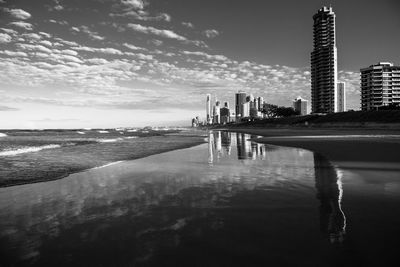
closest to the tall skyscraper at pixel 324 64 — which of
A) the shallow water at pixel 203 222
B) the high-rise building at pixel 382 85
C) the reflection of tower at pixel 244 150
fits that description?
the high-rise building at pixel 382 85

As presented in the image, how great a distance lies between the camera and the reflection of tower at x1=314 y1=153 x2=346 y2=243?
16.8 feet

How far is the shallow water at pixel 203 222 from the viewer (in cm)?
423

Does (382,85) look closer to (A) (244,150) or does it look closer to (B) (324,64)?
(B) (324,64)

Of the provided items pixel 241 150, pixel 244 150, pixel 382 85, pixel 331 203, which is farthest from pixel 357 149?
pixel 382 85

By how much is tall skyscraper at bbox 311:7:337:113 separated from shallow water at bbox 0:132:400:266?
17849 centimetres

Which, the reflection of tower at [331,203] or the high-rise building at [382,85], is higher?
the high-rise building at [382,85]

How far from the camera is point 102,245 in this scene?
15.5 ft

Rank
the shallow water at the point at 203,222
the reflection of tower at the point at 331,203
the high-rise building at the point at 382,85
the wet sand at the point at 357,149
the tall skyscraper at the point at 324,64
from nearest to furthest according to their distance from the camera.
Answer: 1. the shallow water at the point at 203,222
2. the reflection of tower at the point at 331,203
3. the wet sand at the point at 357,149
4. the high-rise building at the point at 382,85
5. the tall skyscraper at the point at 324,64

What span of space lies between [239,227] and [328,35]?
201 meters

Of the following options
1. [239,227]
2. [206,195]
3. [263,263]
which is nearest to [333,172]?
[206,195]

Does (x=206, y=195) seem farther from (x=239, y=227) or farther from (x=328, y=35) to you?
(x=328, y=35)

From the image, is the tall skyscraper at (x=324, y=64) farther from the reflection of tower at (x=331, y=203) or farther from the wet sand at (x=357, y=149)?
the reflection of tower at (x=331, y=203)

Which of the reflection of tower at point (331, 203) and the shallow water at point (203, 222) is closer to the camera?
the shallow water at point (203, 222)

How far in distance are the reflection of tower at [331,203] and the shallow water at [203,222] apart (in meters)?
0.02
